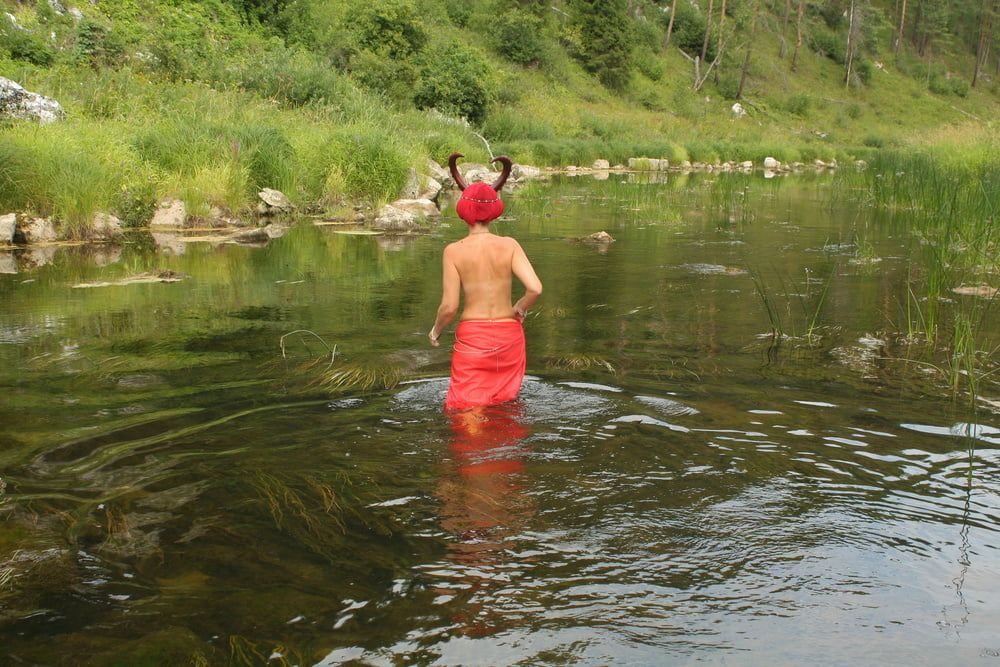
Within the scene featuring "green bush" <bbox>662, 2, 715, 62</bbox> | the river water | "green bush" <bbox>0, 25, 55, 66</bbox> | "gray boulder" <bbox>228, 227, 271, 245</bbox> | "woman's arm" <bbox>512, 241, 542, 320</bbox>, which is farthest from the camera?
"green bush" <bbox>662, 2, 715, 62</bbox>

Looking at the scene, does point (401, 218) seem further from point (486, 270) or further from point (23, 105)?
point (486, 270)

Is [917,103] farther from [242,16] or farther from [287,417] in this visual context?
[287,417]

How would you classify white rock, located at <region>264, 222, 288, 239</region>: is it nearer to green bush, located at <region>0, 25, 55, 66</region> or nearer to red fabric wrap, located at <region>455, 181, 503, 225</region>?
red fabric wrap, located at <region>455, 181, 503, 225</region>

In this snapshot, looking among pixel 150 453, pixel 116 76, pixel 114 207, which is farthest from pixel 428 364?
pixel 116 76

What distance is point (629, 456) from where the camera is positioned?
4664 millimetres

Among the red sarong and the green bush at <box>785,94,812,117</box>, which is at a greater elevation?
the green bush at <box>785,94,812,117</box>

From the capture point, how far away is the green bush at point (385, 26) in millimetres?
33062

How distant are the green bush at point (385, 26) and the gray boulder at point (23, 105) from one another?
18.2 metres

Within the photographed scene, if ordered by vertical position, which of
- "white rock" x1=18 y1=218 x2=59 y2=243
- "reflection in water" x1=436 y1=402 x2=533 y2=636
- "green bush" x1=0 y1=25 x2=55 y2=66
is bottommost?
"reflection in water" x1=436 y1=402 x2=533 y2=636

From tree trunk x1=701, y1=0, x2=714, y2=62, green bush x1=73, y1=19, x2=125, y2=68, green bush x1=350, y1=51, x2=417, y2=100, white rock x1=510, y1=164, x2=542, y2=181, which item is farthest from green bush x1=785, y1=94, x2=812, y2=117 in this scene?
green bush x1=73, y1=19, x2=125, y2=68

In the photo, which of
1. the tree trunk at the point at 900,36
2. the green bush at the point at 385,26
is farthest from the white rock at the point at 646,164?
the tree trunk at the point at 900,36

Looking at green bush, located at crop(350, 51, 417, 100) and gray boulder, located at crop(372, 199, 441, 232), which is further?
green bush, located at crop(350, 51, 417, 100)

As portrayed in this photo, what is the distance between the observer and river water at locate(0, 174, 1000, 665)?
298 centimetres

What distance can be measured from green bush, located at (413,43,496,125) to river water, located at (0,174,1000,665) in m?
24.6
